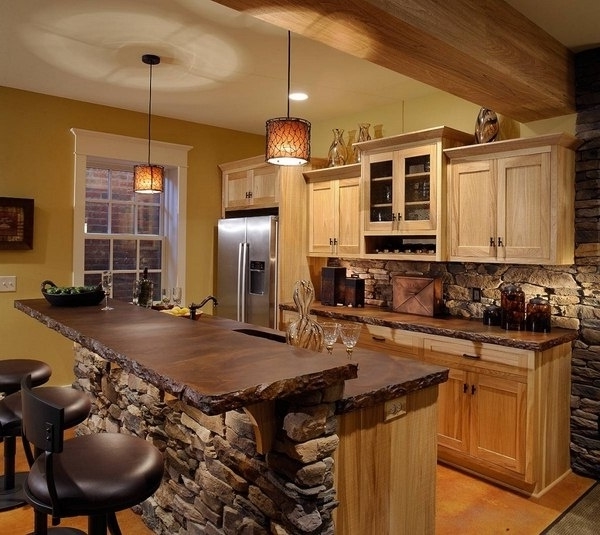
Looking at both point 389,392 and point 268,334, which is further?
point 268,334

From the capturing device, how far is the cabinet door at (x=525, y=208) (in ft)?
10.3

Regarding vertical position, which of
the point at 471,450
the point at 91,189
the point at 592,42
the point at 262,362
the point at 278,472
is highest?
the point at 592,42

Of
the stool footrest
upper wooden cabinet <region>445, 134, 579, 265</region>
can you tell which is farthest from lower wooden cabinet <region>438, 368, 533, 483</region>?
the stool footrest

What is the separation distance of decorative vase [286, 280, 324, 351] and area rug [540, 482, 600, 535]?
174 centimetres

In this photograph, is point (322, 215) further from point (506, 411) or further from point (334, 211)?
point (506, 411)

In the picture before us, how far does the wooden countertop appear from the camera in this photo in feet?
4.46

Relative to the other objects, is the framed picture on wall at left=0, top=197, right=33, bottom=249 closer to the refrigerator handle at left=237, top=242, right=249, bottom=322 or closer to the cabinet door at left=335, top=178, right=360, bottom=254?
the refrigerator handle at left=237, top=242, right=249, bottom=322

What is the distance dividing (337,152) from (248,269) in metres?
1.39

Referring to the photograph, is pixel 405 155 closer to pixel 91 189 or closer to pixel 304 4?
pixel 304 4

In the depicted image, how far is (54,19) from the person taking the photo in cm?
296

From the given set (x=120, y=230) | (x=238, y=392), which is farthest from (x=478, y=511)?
(x=120, y=230)

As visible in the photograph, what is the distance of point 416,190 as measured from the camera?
12.6 ft

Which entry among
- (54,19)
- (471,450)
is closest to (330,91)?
(54,19)

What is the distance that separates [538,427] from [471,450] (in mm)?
454
